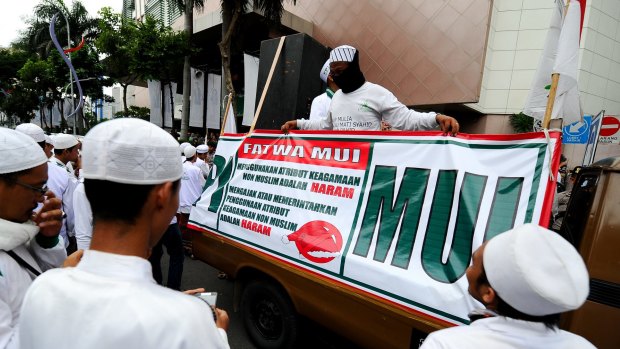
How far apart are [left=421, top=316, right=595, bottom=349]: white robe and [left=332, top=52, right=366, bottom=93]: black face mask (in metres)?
2.45

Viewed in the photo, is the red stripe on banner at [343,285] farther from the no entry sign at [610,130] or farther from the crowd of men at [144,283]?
the no entry sign at [610,130]

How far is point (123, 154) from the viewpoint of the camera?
0.81m

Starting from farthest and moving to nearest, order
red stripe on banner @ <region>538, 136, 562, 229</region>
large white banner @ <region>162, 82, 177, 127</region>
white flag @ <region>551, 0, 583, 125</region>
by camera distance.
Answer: large white banner @ <region>162, 82, 177, 127</region>, white flag @ <region>551, 0, 583, 125</region>, red stripe on banner @ <region>538, 136, 562, 229</region>

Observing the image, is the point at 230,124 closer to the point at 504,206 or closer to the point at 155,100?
the point at 504,206

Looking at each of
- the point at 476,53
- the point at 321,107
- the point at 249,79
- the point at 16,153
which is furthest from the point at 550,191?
the point at 249,79

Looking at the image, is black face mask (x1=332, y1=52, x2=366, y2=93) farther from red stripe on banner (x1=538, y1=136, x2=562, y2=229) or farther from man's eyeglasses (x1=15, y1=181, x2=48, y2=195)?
man's eyeglasses (x1=15, y1=181, x2=48, y2=195)

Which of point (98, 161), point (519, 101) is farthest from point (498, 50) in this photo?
point (98, 161)

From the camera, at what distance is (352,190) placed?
2369 mm

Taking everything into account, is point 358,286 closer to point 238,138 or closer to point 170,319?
point 170,319

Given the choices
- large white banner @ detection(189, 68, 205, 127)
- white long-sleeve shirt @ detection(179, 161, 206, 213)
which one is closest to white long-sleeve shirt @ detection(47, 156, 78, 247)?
white long-sleeve shirt @ detection(179, 161, 206, 213)

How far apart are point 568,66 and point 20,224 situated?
3167 mm

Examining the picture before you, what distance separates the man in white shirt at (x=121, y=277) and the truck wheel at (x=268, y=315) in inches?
76.4

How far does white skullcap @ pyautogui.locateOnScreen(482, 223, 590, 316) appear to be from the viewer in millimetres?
850

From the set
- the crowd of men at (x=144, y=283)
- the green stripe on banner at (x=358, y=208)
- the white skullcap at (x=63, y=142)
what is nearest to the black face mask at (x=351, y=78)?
the green stripe on banner at (x=358, y=208)
